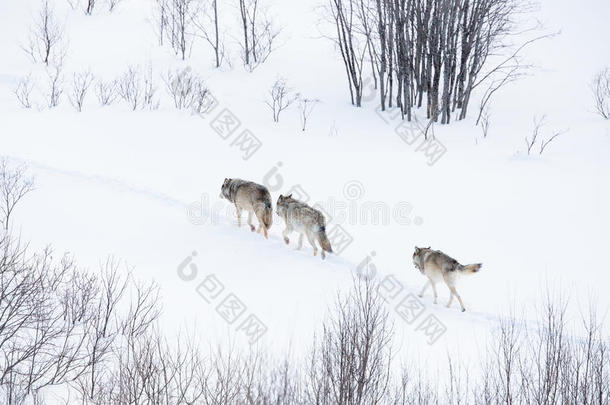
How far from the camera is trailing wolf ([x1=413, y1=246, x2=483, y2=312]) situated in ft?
26.2

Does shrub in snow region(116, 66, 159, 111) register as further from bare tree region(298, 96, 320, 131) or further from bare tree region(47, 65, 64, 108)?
bare tree region(298, 96, 320, 131)

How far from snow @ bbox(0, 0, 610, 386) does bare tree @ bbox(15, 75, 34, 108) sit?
0.46 metres

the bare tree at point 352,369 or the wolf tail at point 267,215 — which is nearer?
the bare tree at point 352,369

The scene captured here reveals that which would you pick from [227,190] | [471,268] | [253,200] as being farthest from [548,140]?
[227,190]

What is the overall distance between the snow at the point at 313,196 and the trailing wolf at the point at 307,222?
13.5 inches

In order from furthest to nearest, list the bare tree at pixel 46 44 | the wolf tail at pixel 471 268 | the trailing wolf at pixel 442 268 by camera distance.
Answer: the bare tree at pixel 46 44 → the trailing wolf at pixel 442 268 → the wolf tail at pixel 471 268

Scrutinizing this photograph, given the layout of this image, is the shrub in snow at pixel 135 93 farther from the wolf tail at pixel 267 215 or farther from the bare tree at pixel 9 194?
the wolf tail at pixel 267 215

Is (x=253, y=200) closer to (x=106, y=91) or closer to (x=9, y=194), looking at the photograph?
(x=9, y=194)

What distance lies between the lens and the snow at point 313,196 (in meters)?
8.41

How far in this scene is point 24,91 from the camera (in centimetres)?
2045

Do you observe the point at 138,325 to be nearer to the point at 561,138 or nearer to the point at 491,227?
the point at 491,227

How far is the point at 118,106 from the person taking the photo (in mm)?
19328

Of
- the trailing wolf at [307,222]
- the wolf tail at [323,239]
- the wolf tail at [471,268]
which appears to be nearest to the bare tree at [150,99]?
the trailing wolf at [307,222]

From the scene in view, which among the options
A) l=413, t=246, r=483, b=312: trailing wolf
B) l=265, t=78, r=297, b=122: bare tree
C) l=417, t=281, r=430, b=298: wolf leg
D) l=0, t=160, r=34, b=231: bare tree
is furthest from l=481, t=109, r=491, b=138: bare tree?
l=0, t=160, r=34, b=231: bare tree
